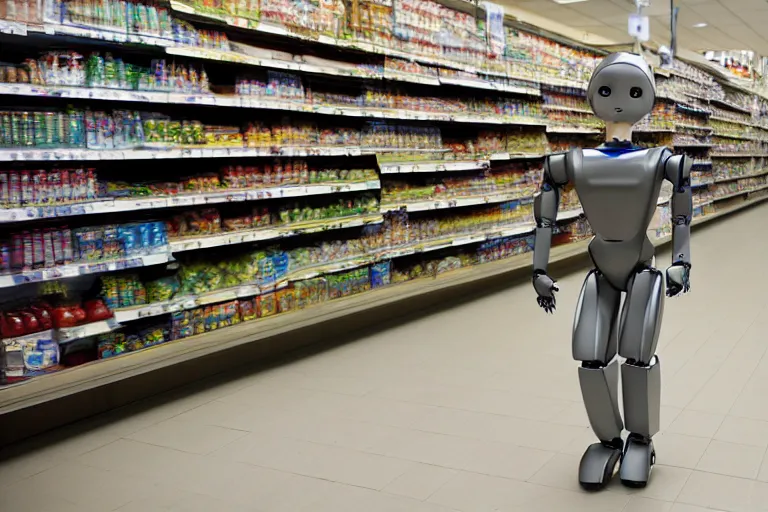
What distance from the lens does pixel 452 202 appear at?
5.77 metres

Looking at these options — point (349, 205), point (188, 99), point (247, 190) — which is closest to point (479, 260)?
point (349, 205)

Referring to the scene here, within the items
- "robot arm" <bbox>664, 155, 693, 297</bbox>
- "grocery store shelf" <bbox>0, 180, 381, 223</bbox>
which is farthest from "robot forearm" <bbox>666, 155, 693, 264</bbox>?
"grocery store shelf" <bbox>0, 180, 381, 223</bbox>

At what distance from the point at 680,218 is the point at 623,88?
50 cm

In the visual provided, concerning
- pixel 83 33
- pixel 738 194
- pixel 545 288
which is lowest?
pixel 738 194

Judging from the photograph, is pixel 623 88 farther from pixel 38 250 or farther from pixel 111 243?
pixel 38 250

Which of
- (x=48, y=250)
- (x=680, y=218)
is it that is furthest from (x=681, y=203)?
(x=48, y=250)

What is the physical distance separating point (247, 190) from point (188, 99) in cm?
63

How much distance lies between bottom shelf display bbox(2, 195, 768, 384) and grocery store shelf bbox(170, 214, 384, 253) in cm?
16

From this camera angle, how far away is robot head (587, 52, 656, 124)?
8.52ft

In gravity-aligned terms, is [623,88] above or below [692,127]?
below

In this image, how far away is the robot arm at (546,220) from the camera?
2.71 meters

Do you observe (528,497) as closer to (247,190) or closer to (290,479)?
(290,479)

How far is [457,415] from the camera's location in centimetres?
339

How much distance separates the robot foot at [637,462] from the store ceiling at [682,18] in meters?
9.56
